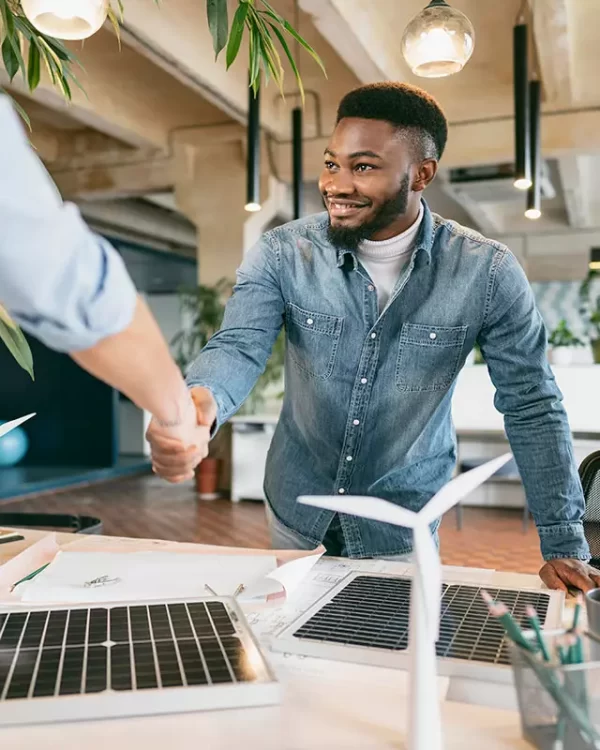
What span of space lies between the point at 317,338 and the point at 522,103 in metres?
3.45

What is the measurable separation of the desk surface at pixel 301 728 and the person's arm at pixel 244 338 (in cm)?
65

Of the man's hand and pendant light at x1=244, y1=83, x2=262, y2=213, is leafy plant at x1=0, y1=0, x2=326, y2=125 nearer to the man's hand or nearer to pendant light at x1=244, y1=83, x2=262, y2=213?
the man's hand

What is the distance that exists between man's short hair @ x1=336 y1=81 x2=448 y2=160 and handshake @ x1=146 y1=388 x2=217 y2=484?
31.9 inches

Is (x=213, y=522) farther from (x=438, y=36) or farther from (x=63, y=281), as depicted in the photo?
(x=63, y=281)

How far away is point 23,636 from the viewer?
102cm

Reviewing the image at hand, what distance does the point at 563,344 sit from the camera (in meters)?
7.25

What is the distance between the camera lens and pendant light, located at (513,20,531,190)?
4375mm

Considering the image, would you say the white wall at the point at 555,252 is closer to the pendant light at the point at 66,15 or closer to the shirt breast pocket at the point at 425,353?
the pendant light at the point at 66,15

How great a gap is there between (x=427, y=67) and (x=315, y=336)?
1.98 m

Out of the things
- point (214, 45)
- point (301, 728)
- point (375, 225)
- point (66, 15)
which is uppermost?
point (66, 15)

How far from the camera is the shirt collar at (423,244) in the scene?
5.80 ft

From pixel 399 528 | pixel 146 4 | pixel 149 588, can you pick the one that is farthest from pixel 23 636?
pixel 146 4

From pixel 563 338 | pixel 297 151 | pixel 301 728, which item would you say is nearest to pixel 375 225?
pixel 301 728

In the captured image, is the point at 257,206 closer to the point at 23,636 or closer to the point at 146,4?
the point at 146,4
